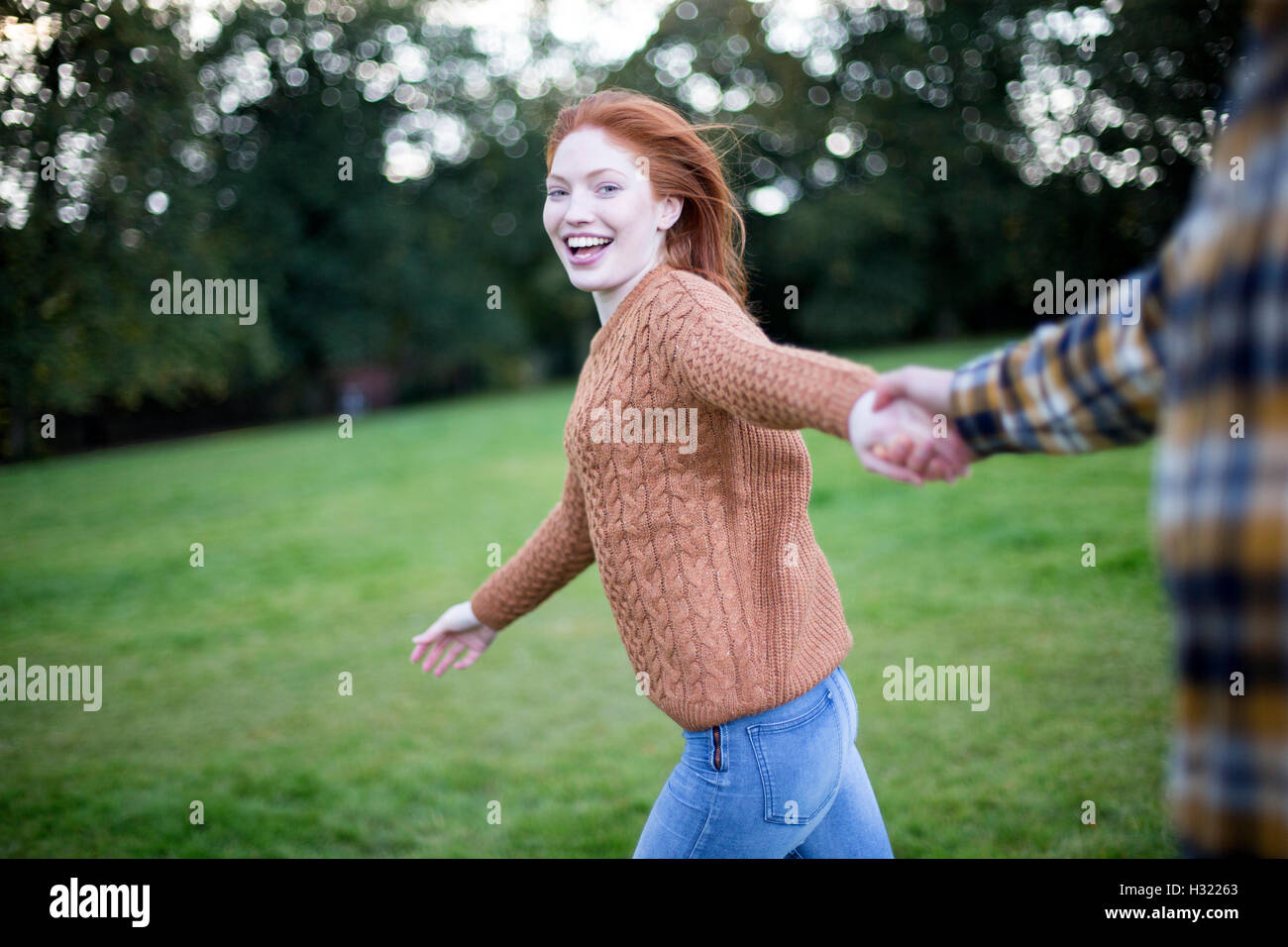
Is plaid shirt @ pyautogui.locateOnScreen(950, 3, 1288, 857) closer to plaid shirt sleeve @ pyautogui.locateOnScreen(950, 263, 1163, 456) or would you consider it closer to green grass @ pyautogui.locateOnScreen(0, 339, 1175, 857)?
plaid shirt sleeve @ pyautogui.locateOnScreen(950, 263, 1163, 456)

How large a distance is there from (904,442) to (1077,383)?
223mm

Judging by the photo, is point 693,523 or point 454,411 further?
point 454,411

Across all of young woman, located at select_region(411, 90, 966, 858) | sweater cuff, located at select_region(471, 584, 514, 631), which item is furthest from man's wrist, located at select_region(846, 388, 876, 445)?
sweater cuff, located at select_region(471, 584, 514, 631)

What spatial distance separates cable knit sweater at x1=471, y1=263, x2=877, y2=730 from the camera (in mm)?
1697

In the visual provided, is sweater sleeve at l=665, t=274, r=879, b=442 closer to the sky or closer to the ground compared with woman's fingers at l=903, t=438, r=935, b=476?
Result: closer to the sky

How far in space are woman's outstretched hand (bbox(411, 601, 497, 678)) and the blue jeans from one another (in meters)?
0.79

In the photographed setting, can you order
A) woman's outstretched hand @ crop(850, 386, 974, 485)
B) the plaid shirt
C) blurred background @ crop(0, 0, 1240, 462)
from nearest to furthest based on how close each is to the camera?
the plaid shirt < woman's outstretched hand @ crop(850, 386, 974, 485) < blurred background @ crop(0, 0, 1240, 462)

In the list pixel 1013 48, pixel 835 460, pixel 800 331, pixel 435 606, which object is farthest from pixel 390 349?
pixel 435 606

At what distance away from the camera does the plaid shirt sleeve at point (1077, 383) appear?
103cm

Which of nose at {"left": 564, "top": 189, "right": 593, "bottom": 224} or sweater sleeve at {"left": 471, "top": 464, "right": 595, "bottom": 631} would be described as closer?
nose at {"left": 564, "top": 189, "right": 593, "bottom": 224}

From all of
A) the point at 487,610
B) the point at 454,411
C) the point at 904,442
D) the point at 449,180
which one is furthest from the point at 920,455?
the point at 449,180

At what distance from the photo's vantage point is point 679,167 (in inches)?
76.8

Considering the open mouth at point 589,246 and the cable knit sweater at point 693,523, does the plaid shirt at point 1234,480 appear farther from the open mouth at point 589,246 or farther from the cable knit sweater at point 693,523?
the open mouth at point 589,246

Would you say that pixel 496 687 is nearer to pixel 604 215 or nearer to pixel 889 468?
pixel 604 215
